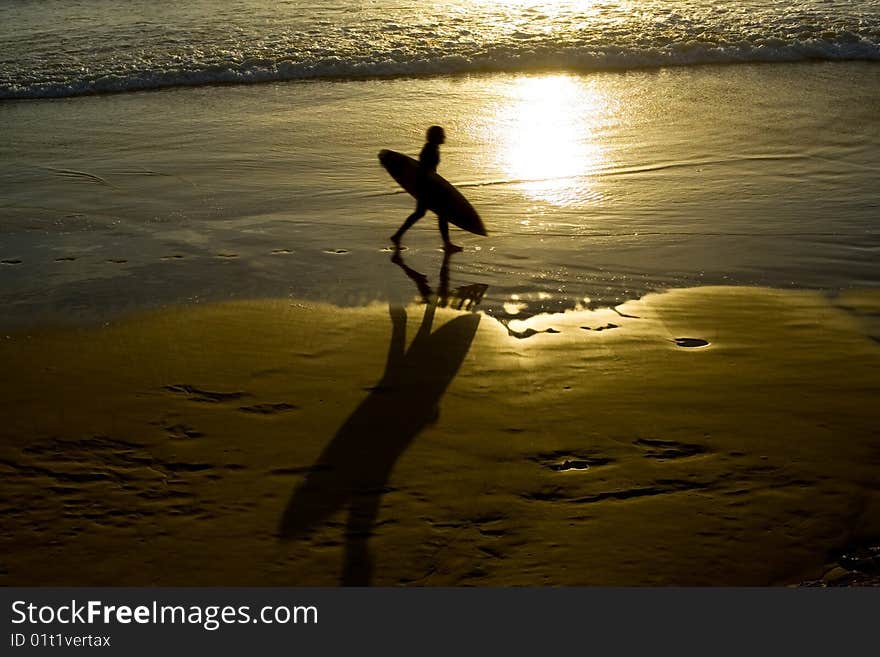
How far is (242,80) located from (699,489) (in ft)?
44.0

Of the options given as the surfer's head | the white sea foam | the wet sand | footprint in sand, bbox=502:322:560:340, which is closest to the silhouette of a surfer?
the surfer's head

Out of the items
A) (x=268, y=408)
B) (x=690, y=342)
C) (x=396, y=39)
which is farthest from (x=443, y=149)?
(x=396, y=39)

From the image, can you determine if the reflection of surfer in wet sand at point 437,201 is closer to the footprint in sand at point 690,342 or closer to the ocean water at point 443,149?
the ocean water at point 443,149

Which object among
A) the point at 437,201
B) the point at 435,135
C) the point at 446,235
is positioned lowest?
the point at 446,235

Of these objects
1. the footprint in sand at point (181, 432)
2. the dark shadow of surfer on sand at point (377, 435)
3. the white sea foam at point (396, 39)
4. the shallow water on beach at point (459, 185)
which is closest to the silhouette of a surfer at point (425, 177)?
the shallow water on beach at point (459, 185)

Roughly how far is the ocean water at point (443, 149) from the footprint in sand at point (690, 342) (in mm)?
844

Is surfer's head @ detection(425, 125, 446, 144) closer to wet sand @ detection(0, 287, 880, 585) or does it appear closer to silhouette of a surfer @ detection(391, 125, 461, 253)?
silhouette of a surfer @ detection(391, 125, 461, 253)

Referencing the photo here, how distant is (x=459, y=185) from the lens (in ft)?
33.2

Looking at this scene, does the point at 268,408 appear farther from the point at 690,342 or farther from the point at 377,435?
the point at 690,342

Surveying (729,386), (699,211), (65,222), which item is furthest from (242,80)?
(729,386)

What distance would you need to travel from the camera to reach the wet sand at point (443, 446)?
4.24 meters

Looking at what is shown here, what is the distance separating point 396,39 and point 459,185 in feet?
29.3

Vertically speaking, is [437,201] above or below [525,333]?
above

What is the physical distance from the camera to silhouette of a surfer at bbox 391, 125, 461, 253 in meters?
7.91
